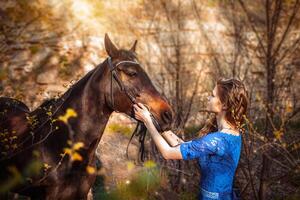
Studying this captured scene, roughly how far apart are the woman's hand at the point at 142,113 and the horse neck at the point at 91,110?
1.07 ft

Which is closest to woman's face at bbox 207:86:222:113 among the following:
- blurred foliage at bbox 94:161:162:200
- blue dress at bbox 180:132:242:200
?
blue dress at bbox 180:132:242:200

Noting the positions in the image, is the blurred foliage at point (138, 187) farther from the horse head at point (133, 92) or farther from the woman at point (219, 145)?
the woman at point (219, 145)

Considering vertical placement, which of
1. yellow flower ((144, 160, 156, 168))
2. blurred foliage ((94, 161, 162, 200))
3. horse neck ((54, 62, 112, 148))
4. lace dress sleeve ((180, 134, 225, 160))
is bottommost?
blurred foliage ((94, 161, 162, 200))

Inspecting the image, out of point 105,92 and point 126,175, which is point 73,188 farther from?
point 126,175

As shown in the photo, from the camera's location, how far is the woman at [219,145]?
277cm

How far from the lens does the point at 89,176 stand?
334cm

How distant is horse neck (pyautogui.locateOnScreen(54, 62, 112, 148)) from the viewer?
10.6ft

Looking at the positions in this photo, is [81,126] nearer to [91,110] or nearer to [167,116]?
[91,110]

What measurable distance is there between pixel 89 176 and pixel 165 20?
21.2 feet

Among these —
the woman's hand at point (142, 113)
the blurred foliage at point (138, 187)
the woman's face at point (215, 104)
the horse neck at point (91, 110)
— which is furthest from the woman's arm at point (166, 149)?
the blurred foliage at point (138, 187)

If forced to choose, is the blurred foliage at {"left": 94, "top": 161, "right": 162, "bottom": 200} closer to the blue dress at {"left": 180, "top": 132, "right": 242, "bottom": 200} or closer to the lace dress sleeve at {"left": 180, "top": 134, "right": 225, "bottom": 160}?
the blue dress at {"left": 180, "top": 132, "right": 242, "bottom": 200}

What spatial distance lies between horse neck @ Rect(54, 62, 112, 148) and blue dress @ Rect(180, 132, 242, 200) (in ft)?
2.78

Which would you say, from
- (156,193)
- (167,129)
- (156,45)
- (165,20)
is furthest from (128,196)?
(165,20)

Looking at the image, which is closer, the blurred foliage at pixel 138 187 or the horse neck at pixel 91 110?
the horse neck at pixel 91 110
